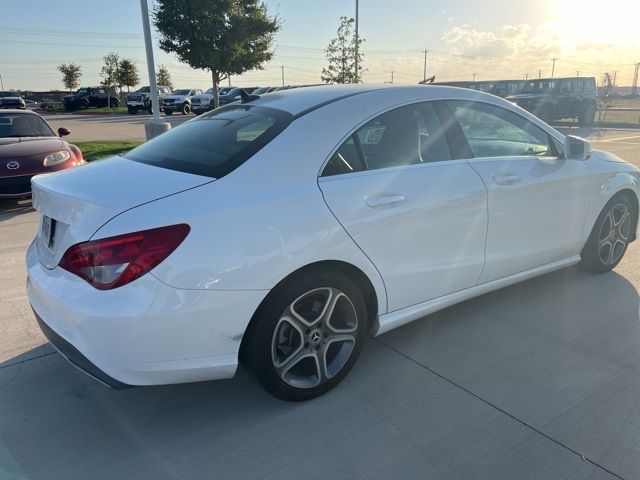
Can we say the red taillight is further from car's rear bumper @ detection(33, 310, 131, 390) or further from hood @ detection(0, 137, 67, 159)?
hood @ detection(0, 137, 67, 159)

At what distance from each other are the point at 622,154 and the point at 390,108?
12.6m

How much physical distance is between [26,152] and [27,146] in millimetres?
278

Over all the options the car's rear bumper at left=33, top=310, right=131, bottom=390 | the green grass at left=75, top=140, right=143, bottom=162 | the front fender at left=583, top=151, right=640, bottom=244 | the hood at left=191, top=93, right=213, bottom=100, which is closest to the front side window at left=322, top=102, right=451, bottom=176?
the car's rear bumper at left=33, top=310, right=131, bottom=390

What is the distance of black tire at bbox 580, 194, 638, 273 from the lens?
4.35 m

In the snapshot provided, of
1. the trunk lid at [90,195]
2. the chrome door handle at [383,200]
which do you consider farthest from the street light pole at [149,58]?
the chrome door handle at [383,200]

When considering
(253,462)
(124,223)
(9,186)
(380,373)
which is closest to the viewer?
(124,223)

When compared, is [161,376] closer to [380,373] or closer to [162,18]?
[380,373]

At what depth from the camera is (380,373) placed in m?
3.10

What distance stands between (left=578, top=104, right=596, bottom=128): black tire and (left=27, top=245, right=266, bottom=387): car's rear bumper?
2488cm

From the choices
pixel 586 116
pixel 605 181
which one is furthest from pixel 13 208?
pixel 586 116

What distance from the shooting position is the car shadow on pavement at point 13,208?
7.06m

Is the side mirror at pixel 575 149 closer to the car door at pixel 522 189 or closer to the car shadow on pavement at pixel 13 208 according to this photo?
the car door at pixel 522 189

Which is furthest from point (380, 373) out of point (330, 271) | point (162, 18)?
point (162, 18)

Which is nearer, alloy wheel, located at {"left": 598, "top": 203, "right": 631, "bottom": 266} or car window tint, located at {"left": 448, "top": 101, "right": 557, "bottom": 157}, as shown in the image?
car window tint, located at {"left": 448, "top": 101, "right": 557, "bottom": 157}
